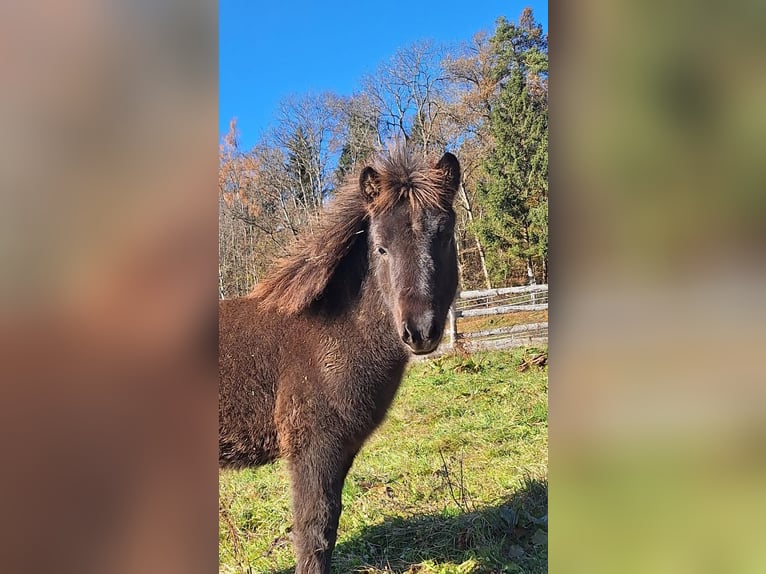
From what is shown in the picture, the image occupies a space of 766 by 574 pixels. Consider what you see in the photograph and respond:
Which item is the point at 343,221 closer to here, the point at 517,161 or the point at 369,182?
the point at 369,182

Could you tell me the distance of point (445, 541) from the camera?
1.83 metres

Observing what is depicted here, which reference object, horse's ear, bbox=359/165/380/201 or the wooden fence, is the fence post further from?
horse's ear, bbox=359/165/380/201

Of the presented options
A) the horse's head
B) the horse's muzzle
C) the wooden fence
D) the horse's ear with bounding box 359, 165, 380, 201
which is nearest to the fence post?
the wooden fence

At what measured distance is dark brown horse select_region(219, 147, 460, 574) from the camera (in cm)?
157

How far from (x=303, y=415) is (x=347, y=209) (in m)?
0.76

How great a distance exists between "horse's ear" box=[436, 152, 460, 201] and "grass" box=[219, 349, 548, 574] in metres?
0.68

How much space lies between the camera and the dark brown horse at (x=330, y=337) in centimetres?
157

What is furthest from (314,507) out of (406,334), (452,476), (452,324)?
(452,324)

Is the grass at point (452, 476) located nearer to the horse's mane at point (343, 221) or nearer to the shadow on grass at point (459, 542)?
the shadow on grass at point (459, 542)

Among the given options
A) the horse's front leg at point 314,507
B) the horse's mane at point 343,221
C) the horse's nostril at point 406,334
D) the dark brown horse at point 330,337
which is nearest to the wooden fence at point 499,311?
the dark brown horse at point 330,337

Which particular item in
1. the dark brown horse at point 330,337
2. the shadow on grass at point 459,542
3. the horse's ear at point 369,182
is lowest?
the shadow on grass at point 459,542
